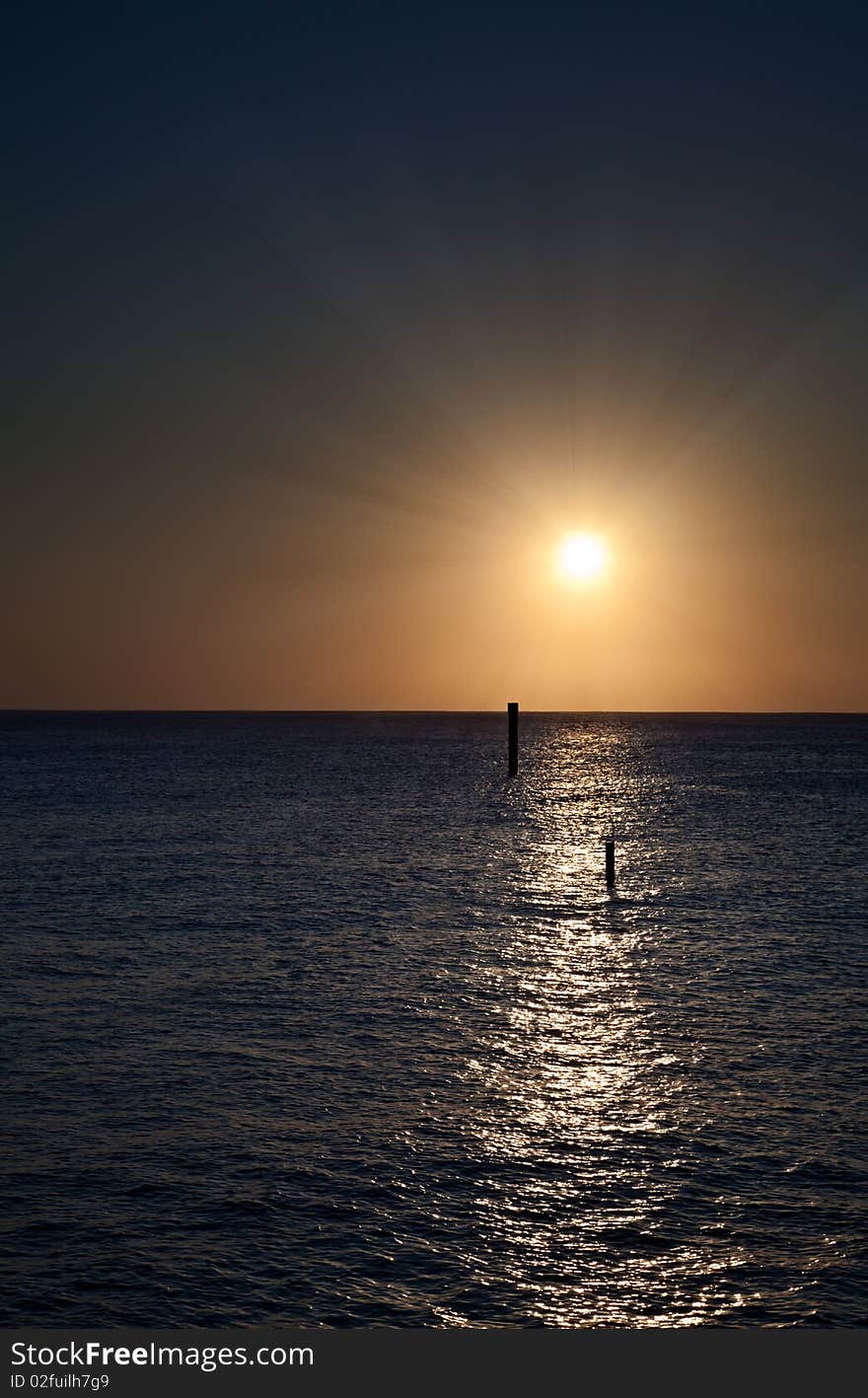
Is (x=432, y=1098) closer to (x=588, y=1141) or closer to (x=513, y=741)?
(x=588, y=1141)

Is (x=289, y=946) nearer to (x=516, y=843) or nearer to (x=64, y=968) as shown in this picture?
(x=64, y=968)

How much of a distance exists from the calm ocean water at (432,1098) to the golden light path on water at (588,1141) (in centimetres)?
6

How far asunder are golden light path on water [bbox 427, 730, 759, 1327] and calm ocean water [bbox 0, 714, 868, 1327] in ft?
0.21

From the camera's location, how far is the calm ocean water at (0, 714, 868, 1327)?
15.4m

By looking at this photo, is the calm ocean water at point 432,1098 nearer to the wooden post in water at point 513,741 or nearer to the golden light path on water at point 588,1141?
the golden light path on water at point 588,1141

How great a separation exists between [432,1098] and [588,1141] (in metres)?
3.49

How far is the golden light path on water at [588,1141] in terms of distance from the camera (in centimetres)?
1517

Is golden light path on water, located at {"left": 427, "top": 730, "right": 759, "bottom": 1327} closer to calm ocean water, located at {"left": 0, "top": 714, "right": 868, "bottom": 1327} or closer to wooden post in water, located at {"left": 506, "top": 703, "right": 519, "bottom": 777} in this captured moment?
calm ocean water, located at {"left": 0, "top": 714, "right": 868, "bottom": 1327}

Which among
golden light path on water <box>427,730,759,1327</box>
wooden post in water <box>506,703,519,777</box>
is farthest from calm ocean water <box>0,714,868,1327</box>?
wooden post in water <box>506,703,519,777</box>

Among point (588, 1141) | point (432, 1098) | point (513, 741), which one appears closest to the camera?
point (588, 1141)

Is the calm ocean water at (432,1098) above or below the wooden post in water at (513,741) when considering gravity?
below

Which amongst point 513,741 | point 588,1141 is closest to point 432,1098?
point 588,1141

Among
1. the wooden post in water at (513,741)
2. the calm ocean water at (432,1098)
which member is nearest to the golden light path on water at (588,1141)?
the calm ocean water at (432,1098)

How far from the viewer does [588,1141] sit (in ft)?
65.6
